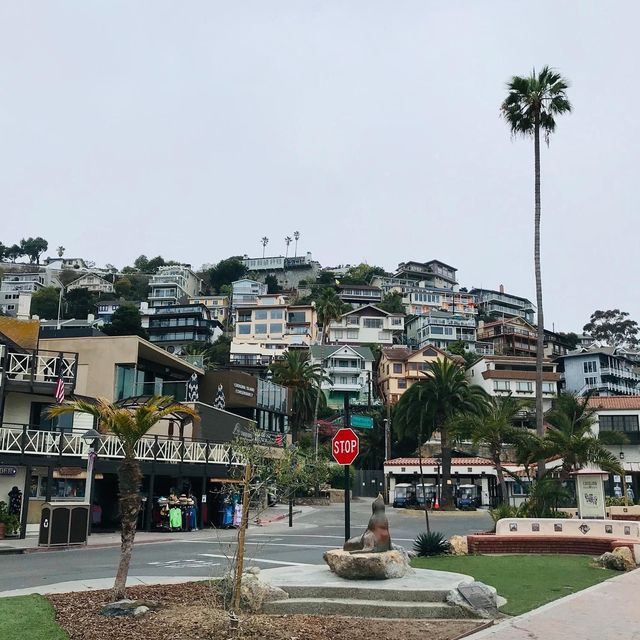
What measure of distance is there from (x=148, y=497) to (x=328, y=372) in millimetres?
68478

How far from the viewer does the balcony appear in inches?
1177

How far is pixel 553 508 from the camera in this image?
951 inches

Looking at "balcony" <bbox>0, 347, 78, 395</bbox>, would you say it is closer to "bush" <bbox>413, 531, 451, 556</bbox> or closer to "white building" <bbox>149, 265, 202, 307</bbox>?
"bush" <bbox>413, 531, 451, 556</bbox>

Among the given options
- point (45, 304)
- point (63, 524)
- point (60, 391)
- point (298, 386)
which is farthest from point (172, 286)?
point (63, 524)

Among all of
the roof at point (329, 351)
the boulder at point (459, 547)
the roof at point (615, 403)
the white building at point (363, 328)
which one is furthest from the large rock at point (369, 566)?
the white building at point (363, 328)

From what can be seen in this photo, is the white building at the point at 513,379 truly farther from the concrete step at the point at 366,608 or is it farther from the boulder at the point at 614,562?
the concrete step at the point at 366,608

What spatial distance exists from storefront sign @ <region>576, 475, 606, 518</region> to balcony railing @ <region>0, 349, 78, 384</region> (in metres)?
20.8

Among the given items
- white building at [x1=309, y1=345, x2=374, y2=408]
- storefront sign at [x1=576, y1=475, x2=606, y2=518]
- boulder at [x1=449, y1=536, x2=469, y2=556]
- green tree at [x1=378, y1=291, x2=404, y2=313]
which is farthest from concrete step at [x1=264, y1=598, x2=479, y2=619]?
green tree at [x1=378, y1=291, x2=404, y2=313]

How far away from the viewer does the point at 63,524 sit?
77.7 ft

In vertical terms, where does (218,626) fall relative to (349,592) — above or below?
below

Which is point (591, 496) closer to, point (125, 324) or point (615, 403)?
point (615, 403)

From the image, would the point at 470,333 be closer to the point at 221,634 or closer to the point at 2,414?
the point at 2,414

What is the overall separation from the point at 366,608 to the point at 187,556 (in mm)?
11658

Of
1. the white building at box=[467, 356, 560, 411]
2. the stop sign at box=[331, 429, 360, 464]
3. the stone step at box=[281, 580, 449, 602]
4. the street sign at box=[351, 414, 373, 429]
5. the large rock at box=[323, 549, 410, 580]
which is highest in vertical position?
the white building at box=[467, 356, 560, 411]
